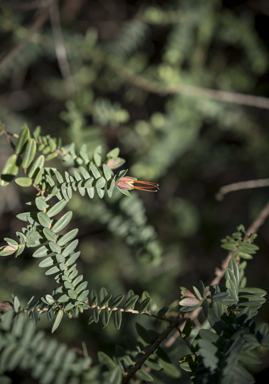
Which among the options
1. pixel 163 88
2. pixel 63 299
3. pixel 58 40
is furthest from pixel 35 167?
pixel 58 40

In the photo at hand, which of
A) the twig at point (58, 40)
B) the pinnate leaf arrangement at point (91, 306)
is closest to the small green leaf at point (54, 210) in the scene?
the pinnate leaf arrangement at point (91, 306)

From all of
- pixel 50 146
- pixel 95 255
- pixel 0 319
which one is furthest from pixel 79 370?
pixel 95 255

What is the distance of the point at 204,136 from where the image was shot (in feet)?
6.07

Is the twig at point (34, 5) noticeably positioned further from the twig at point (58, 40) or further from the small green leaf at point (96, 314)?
the small green leaf at point (96, 314)

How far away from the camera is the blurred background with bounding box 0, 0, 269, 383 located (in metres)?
1.25

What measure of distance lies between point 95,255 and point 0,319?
3.85ft

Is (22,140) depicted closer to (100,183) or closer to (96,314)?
(100,183)

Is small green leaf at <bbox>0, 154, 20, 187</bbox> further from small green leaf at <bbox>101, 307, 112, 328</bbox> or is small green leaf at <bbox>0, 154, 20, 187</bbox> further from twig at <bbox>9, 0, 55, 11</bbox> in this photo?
twig at <bbox>9, 0, 55, 11</bbox>

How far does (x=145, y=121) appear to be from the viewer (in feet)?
5.83

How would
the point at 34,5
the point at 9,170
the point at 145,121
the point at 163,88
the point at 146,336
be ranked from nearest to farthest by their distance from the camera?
the point at 9,170, the point at 146,336, the point at 163,88, the point at 34,5, the point at 145,121

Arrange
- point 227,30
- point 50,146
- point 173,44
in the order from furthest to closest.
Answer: point 227,30
point 173,44
point 50,146

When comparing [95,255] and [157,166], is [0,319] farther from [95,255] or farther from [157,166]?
[95,255]

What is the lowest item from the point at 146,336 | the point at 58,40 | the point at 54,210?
the point at 146,336

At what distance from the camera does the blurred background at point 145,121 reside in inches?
49.2
